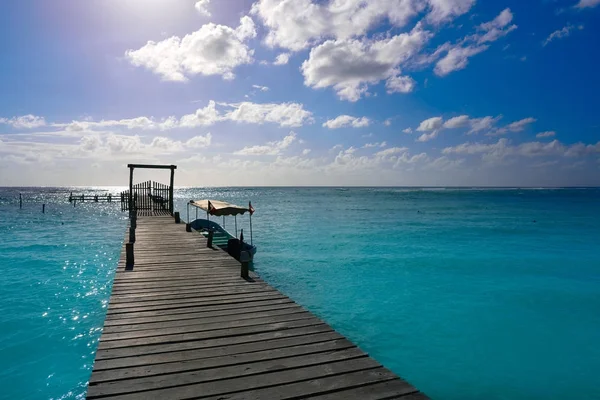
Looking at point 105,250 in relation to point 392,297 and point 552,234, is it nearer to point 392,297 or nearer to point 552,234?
point 392,297

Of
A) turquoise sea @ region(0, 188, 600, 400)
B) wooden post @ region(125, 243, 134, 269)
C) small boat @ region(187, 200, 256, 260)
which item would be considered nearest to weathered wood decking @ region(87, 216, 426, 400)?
wooden post @ region(125, 243, 134, 269)

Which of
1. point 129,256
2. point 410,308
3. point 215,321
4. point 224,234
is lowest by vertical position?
point 410,308

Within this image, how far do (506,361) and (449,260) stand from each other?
13.7 m

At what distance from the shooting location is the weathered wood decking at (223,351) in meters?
4.12

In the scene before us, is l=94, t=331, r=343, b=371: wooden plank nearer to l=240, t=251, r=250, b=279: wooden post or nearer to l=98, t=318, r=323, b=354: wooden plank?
l=98, t=318, r=323, b=354: wooden plank

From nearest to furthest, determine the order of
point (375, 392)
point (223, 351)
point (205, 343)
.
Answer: point (375, 392)
point (223, 351)
point (205, 343)

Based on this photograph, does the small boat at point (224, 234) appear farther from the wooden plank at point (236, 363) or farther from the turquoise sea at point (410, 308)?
the wooden plank at point (236, 363)

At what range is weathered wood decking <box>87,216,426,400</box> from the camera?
13.5 ft

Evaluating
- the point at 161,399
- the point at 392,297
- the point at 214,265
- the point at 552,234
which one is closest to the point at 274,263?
the point at 392,297

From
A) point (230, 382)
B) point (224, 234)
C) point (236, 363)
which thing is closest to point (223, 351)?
point (236, 363)

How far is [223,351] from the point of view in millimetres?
5105

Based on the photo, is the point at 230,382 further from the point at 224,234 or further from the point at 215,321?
the point at 224,234

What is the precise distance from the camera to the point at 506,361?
998 cm

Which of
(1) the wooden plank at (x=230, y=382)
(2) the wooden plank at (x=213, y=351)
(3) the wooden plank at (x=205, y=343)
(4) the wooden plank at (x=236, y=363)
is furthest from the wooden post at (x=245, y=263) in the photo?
(1) the wooden plank at (x=230, y=382)
